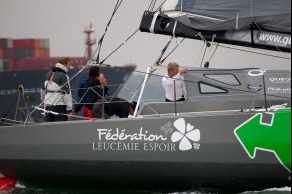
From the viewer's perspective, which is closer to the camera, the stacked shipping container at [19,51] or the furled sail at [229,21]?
the furled sail at [229,21]

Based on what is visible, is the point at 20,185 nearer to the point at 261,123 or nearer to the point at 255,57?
the point at 261,123

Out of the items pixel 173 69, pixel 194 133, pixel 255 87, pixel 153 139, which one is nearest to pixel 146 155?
pixel 153 139

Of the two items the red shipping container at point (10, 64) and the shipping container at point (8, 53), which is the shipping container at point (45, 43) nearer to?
the shipping container at point (8, 53)

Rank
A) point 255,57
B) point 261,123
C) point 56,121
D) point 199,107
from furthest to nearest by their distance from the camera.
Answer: point 255,57 → point 56,121 → point 199,107 → point 261,123

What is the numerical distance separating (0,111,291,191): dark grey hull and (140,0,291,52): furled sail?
1.00 meters

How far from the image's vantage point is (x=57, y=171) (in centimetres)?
1010

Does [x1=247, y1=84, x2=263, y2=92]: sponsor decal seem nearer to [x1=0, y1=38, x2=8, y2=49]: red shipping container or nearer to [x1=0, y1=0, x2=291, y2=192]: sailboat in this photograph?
[x1=0, y1=0, x2=291, y2=192]: sailboat

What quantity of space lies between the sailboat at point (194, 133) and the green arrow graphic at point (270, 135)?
10mm

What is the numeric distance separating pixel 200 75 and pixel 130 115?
92 centimetres

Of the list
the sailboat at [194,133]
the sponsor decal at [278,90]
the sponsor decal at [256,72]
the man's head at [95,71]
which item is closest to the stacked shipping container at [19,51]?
the man's head at [95,71]

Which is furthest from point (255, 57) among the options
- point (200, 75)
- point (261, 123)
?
point (261, 123)

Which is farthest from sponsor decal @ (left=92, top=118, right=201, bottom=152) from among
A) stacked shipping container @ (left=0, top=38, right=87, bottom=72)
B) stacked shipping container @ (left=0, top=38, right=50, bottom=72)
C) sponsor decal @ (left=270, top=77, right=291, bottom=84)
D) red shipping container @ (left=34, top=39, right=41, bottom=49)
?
red shipping container @ (left=34, top=39, right=41, bottom=49)

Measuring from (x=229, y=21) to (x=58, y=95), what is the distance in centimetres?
235

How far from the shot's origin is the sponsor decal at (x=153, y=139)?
938 centimetres
